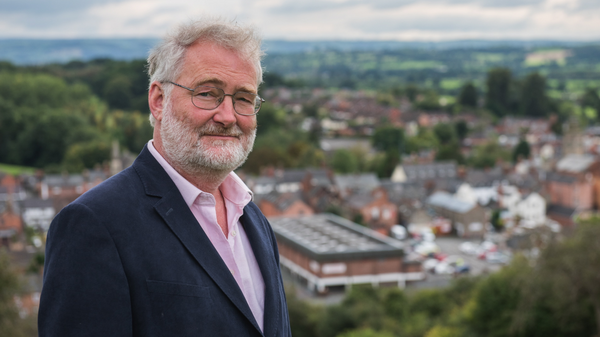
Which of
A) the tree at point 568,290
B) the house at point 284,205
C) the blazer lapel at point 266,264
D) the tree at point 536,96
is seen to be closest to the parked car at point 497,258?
the house at point 284,205

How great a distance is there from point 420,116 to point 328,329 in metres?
60.2

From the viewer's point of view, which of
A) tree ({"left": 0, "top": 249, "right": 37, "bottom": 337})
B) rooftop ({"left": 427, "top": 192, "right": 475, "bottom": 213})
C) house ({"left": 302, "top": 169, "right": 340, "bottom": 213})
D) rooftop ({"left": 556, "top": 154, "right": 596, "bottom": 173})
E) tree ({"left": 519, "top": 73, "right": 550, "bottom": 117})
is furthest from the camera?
tree ({"left": 519, "top": 73, "right": 550, "bottom": 117})

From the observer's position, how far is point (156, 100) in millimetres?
1821

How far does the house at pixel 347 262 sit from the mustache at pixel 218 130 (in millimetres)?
21068

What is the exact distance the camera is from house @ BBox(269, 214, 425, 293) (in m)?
23.2

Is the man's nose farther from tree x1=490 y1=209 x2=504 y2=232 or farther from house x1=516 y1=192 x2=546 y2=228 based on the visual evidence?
house x1=516 y1=192 x2=546 y2=228

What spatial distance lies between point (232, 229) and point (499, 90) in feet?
293

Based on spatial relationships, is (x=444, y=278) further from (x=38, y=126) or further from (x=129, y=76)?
(x=129, y=76)

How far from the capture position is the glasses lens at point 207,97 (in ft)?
5.64

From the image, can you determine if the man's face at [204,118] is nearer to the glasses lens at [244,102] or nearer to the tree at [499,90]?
the glasses lens at [244,102]

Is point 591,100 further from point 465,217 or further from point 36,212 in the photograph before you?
point 36,212

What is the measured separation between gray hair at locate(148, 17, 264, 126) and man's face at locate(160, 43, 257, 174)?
18 mm

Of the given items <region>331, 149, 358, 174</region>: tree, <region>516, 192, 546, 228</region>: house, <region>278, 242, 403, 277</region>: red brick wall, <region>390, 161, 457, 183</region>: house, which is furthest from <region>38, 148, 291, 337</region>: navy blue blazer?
<region>331, 149, 358, 174</region>: tree

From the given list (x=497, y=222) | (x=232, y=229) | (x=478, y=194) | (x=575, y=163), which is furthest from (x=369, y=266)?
(x=575, y=163)
